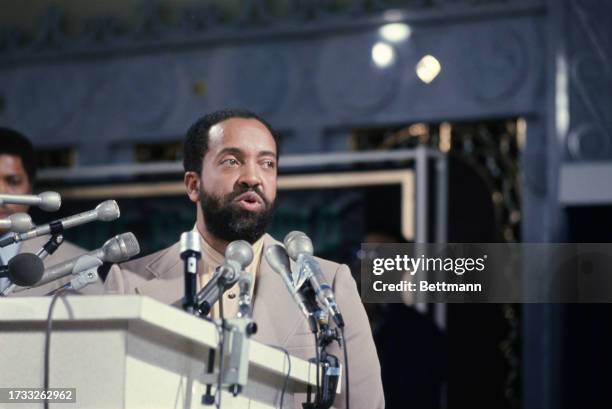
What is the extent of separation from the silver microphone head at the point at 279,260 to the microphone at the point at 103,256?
243 mm

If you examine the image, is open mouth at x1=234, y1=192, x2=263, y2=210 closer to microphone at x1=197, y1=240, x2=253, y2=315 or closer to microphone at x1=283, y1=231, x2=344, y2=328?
microphone at x1=283, y1=231, x2=344, y2=328

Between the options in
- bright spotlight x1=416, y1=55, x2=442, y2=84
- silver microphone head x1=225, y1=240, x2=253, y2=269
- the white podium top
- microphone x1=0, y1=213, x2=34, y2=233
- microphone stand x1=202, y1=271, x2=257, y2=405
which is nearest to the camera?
the white podium top

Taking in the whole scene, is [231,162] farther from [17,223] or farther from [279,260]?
[17,223]

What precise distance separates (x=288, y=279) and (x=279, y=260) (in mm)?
62

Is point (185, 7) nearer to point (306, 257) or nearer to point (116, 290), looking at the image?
point (116, 290)

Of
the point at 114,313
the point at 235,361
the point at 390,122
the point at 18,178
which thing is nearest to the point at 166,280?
the point at 235,361

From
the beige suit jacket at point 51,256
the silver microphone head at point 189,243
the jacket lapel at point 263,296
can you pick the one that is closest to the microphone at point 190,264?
the silver microphone head at point 189,243

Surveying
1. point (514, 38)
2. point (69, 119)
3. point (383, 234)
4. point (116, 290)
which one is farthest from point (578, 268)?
point (69, 119)

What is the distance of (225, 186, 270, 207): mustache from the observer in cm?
250

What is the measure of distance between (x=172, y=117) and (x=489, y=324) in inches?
73.7

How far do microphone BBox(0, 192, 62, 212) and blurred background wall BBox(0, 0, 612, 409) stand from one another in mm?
2416

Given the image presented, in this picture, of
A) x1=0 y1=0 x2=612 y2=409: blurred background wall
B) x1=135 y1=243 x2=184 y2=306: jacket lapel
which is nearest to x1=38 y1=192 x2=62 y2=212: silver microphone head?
x1=135 y1=243 x2=184 y2=306: jacket lapel

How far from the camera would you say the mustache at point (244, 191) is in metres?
2.50

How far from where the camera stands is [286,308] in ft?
8.07
